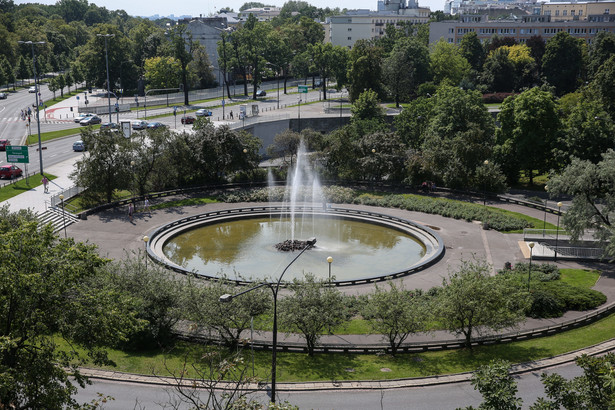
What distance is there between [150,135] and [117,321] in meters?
36.3

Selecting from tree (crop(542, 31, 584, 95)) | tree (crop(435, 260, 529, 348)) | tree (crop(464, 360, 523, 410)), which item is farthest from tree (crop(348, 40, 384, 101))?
tree (crop(464, 360, 523, 410))

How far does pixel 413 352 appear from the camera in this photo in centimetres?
3048

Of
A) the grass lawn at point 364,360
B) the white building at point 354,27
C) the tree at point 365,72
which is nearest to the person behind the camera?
the grass lawn at point 364,360

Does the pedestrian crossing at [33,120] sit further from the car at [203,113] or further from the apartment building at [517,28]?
the apartment building at [517,28]

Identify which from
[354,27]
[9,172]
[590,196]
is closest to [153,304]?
[590,196]

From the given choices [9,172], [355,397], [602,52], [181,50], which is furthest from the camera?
[602,52]

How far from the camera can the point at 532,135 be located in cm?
6141

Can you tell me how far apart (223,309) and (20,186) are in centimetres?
3523

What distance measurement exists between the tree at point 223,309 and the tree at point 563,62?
92.9 m

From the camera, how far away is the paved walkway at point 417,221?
2844 cm

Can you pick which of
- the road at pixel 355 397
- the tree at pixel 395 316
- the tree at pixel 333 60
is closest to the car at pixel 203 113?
the tree at pixel 333 60

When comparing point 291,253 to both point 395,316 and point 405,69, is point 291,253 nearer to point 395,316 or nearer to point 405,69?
point 395,316

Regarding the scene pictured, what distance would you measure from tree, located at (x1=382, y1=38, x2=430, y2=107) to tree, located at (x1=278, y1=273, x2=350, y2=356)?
73.7 meters

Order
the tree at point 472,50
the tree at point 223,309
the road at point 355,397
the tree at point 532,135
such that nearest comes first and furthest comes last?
the road at point 355,397, the tree at point 223,309, the tree at point 532,135, the tree at point 472,50
